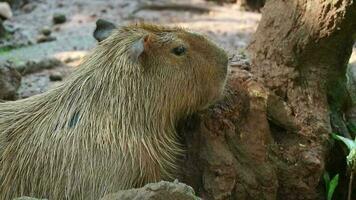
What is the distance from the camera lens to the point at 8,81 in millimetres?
5902

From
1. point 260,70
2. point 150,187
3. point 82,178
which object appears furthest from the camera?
point 260,70

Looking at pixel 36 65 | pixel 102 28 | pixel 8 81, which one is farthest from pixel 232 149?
pixel 36 65

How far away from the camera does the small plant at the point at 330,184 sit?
4.53 meters

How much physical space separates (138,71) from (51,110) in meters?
0.61

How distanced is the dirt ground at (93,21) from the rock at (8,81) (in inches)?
76.5

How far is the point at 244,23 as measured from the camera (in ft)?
33.3

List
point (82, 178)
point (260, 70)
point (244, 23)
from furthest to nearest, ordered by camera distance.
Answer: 1. point (244, 23)
2. point (260, 70)
3. point (82, 178)

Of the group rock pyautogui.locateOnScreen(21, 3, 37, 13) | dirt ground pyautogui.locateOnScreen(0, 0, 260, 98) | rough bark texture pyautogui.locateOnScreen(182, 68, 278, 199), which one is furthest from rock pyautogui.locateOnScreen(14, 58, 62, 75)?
rough bark texture pyautogui.locateOnScreen(182, 68, 278, 199)

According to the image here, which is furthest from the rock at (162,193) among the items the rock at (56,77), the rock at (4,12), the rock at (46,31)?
the rock at (4,12)

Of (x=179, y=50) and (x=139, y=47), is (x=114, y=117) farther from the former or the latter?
(x=179, y=50)

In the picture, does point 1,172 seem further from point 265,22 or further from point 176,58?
point 265,22

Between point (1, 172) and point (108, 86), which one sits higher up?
point (108, 86)

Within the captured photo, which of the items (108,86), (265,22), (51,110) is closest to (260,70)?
(265,22)

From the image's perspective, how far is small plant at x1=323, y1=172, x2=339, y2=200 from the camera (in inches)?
178
